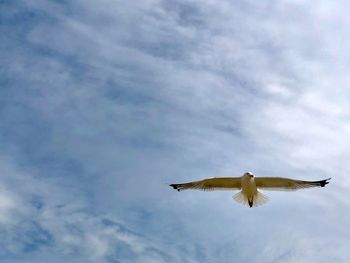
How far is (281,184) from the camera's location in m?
54.6

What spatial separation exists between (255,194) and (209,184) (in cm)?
316

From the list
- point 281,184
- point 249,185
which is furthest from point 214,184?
point 281,184

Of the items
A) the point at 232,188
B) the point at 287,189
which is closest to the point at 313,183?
the point at 287,189

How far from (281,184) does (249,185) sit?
6.84ft

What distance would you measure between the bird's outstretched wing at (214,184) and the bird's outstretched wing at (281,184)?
1520 millimetres

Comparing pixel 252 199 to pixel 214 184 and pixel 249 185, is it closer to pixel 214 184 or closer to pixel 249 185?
pixel 249 185

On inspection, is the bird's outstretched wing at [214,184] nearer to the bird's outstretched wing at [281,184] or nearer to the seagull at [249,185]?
the seagull at [249,185]

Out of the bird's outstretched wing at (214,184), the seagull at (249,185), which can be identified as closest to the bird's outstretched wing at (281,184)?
the seagull at (249,185)

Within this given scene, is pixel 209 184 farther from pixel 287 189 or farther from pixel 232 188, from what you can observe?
pixel 287 189

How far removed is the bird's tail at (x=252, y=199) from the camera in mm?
54250

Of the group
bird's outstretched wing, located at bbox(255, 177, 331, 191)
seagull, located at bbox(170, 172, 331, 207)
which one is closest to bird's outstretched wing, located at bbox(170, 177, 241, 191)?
seagull, located at bbox(170, 172, 331, 207)

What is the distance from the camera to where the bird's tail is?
54.2 m

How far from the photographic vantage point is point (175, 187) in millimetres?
55281

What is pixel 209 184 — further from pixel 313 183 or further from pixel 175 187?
pixel 313 183
